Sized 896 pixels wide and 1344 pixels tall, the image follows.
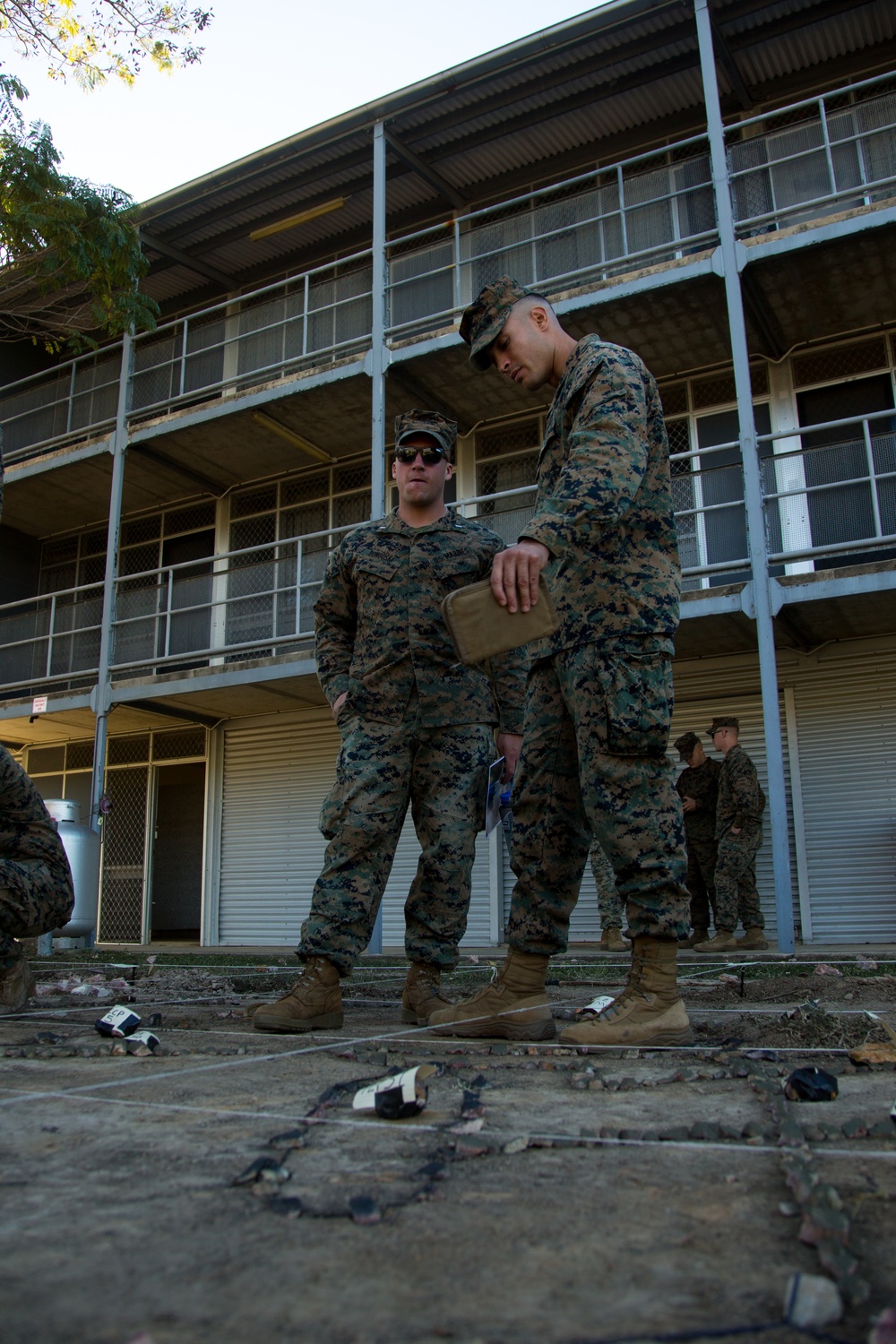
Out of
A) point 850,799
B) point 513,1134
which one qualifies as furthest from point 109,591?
point 513,1134

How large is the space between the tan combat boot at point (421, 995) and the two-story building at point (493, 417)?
4788 mm

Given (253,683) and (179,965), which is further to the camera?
(253,683)

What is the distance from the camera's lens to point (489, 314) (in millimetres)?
2699

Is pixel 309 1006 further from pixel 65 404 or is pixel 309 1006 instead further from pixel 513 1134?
pixel 65 404

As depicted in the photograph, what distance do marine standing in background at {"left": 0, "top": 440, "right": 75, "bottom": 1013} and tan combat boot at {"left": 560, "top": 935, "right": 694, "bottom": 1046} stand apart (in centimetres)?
184

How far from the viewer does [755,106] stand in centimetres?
1009

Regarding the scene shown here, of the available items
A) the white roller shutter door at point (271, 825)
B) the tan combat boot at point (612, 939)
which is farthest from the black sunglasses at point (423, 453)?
the white roller shutter door at point (271, 825)

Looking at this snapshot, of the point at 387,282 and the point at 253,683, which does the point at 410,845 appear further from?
the point at 387,282

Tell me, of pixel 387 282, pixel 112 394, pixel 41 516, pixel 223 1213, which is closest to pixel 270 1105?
pixel 223 1213

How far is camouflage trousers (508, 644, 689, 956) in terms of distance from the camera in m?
2.30

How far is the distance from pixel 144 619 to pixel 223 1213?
10782 millimetres

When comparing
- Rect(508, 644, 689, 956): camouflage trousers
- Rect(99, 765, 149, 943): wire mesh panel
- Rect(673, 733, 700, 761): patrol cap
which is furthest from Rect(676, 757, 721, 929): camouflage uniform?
Rect(99, 765, 149, 943): wire mesh panel

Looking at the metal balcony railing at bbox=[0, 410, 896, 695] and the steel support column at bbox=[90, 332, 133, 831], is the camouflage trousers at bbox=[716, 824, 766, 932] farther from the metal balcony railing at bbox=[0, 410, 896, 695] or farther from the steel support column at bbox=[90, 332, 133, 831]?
the steel support column at bbox=[90, 332, 133, 831]

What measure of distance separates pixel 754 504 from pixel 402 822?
19.6 ft
